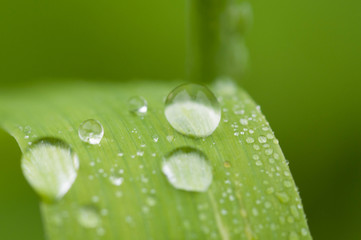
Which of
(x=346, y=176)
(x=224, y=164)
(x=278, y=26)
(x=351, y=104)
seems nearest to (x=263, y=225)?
(x=224, y=164)

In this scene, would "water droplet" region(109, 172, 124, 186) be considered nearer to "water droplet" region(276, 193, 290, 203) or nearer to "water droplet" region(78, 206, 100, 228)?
"water droplet" region(78, 206, 100, 228)

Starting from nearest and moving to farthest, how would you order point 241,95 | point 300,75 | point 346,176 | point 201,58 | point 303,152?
point 241,95, point 201,58, point 346,176, point 303,152, point 300,75

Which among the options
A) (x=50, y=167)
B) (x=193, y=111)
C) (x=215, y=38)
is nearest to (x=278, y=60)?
(x=215, y=38)

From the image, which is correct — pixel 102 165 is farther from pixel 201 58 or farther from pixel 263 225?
pixel 201 58

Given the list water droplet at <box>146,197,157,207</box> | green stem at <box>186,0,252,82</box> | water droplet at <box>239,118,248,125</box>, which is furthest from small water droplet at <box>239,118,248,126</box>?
green stem at <box>186,0,252,82</box>

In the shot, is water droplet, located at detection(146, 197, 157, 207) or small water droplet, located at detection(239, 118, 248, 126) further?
small water droplet, located at detection(239, 118, 248, 126)

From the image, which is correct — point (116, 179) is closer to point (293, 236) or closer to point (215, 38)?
point (293, 236)
